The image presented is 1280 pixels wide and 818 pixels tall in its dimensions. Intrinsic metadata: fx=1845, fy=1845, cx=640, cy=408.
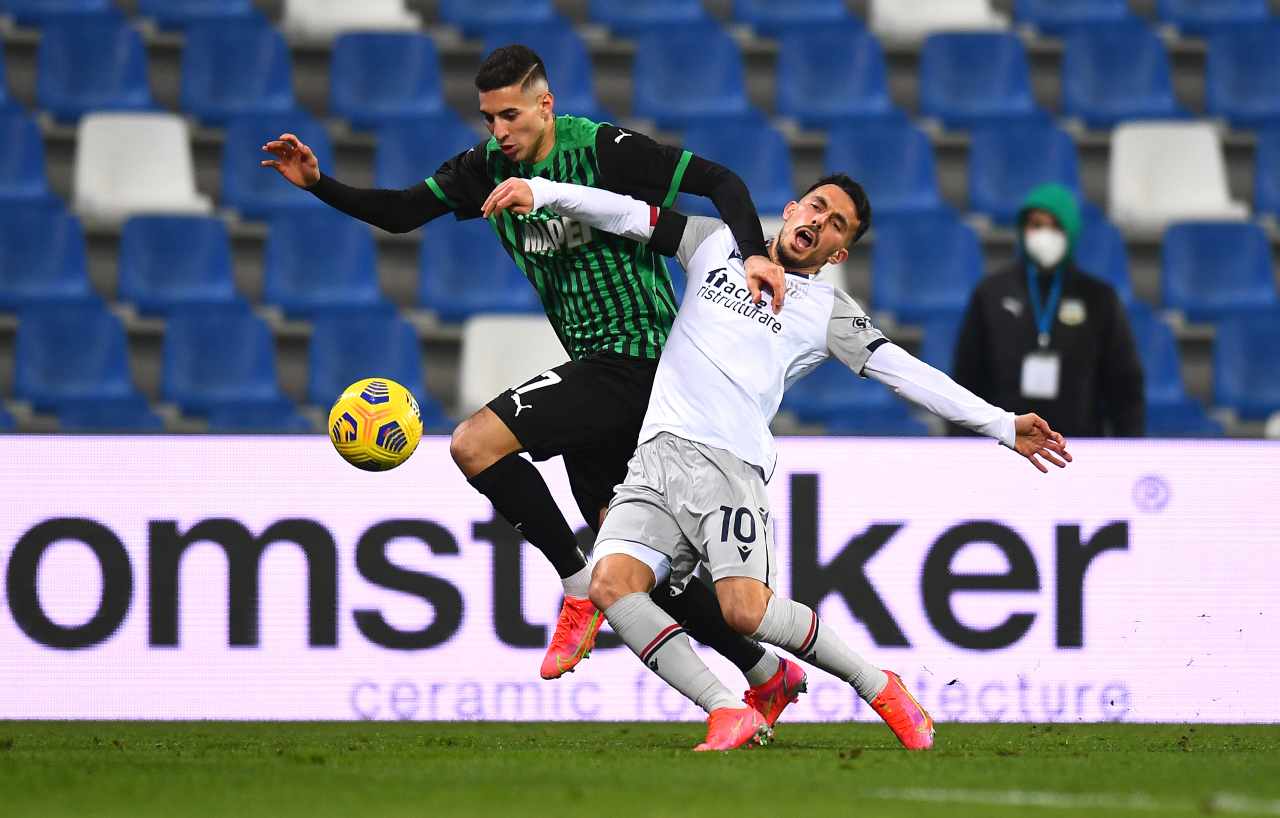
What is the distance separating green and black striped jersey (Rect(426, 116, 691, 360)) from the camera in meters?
5.49

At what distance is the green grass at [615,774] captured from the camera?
4.03m

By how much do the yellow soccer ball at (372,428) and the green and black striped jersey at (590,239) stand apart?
569 mm

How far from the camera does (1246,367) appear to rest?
9.51 metres

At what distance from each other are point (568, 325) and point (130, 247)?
4.72 meters

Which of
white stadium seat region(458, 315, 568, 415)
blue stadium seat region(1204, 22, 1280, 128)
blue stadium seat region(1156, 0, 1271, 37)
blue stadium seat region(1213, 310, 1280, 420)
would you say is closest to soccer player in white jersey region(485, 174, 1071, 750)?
white stadium seat region(458, 315, 568, 415)

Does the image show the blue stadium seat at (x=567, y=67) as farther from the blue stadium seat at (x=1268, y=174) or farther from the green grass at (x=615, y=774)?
the green grass at (x=615, y=774)

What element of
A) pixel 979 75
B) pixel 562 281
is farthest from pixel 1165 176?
pixel 562 281

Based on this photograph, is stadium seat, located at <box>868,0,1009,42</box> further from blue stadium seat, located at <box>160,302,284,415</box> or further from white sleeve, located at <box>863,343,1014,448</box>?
white sleeve, located at <box>863,343,1014,448</box>

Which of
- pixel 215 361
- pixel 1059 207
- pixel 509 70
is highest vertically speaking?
pixel 509 70

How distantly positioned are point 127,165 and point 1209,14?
6384mm

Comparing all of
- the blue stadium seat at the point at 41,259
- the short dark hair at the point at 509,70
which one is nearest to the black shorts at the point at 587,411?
the short dark hair at the point at 509,70

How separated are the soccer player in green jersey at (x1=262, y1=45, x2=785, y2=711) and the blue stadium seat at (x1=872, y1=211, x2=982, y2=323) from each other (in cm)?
419

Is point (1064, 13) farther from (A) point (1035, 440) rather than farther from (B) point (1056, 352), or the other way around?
(A) point (1035, 440)

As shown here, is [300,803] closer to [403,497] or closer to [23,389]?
[403,497]
